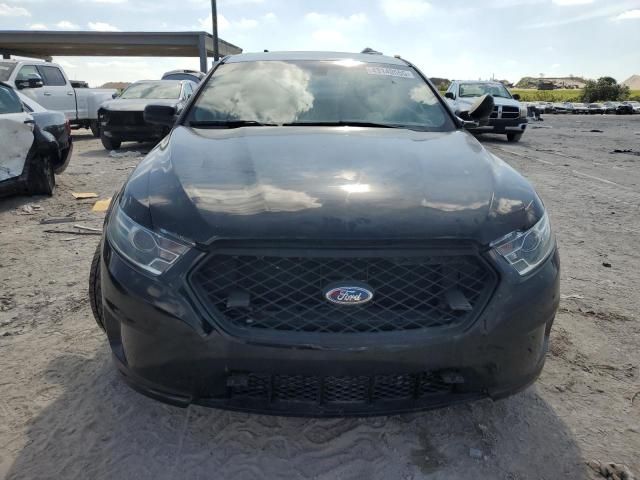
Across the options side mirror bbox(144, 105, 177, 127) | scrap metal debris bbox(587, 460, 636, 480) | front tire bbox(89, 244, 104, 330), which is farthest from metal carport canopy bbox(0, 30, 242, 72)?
scrap metal debris bbox(587, 460, 636, 480)

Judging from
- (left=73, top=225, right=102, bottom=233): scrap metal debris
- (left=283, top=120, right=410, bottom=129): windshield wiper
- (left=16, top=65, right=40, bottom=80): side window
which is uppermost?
(left=283, top=120, right=410, bottom=129): windshield wiper

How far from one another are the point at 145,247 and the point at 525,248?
53.5 inches

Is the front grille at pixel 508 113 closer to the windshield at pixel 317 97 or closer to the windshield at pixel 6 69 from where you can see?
the windshield at pixel 6 69

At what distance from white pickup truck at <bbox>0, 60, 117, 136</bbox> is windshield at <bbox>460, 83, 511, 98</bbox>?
34.3 ft

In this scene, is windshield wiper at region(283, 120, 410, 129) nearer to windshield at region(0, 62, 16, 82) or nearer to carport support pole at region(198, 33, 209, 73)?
windshield at region(0, 62, 16, 82)

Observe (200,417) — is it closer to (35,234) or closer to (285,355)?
(285,355)

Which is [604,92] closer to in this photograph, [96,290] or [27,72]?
[27,72]

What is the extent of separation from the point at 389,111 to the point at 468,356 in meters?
1.80

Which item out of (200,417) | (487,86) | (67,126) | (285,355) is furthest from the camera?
(487,86)

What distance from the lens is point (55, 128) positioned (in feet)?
21.9

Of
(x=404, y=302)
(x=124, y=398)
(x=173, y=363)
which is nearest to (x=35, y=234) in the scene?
(x=124, y=398)

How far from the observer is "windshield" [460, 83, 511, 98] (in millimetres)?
16297

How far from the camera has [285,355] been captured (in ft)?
5.65

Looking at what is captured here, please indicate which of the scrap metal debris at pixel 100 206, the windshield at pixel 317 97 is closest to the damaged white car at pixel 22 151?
the scrap metal debris at pixel 100 206
